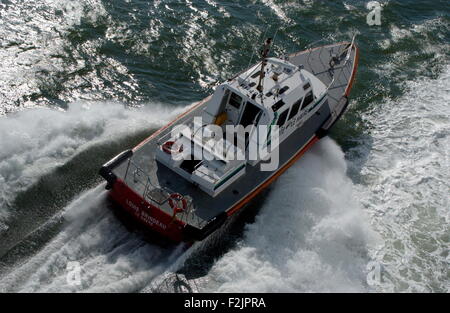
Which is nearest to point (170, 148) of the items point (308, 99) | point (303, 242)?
point (303, 242)

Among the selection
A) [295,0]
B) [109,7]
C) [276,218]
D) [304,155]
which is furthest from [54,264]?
[295,0]

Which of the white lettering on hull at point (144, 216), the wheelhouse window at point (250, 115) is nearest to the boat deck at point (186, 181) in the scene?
the white lettering on hull at point (144, 216)

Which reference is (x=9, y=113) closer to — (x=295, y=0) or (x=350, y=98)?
(x=350, y=98)

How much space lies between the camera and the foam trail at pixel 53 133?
40.4 ft

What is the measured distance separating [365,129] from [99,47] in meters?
9.80

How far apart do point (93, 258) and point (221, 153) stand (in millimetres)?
4044

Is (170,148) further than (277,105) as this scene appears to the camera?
No

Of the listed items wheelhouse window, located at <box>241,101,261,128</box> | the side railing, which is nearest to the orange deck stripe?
the side railing

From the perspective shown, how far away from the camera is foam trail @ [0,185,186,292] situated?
10273mm

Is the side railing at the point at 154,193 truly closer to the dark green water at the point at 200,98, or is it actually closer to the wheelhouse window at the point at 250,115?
the dark green water at the point at 200,98

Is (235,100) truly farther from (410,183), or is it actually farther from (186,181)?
(410,183)

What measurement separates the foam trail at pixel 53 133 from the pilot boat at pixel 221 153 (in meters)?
1.55

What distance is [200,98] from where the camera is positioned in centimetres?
1705

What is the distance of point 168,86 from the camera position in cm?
1727
